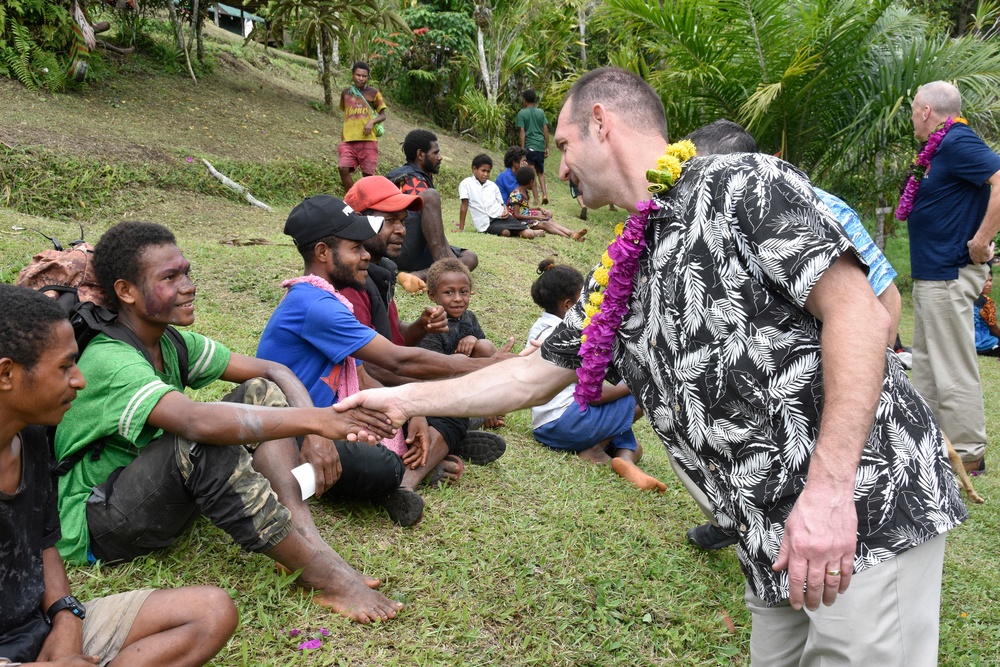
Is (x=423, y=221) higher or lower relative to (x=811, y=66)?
lower

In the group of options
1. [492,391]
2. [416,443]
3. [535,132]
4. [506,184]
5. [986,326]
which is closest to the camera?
[492,391]

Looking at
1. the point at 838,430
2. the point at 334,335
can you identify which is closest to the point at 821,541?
the point at 838,430

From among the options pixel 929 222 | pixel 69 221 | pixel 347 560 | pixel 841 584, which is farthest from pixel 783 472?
pixel 69 221

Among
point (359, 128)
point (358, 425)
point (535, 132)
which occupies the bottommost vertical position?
point (535, 132)

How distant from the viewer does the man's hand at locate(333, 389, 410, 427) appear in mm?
3035

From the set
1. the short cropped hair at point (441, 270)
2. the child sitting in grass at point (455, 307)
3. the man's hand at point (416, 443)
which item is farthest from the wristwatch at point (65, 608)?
the short cropped hair at point (441, 270)

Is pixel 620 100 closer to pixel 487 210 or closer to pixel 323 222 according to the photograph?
pixel 323 222

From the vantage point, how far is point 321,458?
3.61 meters

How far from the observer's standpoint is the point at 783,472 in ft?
7.17

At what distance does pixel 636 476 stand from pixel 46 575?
3.46 metres

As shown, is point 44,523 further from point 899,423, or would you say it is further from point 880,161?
point 880,161

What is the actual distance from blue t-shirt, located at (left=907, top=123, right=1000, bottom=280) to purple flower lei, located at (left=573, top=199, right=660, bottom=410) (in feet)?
14.8

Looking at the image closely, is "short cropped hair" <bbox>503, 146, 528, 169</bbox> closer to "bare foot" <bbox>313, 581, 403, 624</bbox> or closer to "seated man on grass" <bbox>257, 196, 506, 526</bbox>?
"seated man on grass" <bbox>257, 196, 506, 526</bbox>

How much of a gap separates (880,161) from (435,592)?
1222cm
